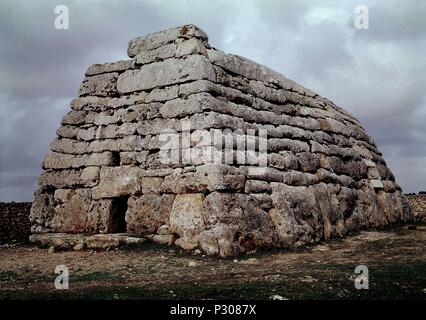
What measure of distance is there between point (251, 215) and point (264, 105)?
99.7 inches

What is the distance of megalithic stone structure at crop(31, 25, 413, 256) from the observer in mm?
6734

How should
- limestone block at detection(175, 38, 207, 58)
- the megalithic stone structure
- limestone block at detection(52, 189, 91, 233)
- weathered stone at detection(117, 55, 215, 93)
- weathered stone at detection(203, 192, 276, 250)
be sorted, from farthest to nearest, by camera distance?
limestone block at detection(52, 189, 91, 233)
limestone block at detection(175, 38, 207, 58)
weathered stone at detection(117, 55, 215, 93)
the megalithic stone structure
weathered stone at detection(203, 192, 276, 250)

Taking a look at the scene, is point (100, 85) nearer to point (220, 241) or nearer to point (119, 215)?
point (119, 215)

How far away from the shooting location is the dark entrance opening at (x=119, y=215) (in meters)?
7.86

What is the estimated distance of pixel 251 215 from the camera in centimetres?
668

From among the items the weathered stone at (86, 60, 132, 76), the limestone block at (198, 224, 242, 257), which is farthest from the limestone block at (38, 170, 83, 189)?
the limestone block at (198, 224, 242, 257)

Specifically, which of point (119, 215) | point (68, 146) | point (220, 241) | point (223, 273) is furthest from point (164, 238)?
point (68, 146)

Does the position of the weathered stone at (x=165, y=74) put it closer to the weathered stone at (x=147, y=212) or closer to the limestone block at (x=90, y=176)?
the limestone block at (x=90, y=176)

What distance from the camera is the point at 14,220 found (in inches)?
488

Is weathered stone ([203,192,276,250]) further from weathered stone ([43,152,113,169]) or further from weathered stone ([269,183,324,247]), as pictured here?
weathered stone ([43,152,113,169])

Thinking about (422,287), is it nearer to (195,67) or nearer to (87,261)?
(87,261)

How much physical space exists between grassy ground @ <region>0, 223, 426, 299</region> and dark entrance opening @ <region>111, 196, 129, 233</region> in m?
1.09

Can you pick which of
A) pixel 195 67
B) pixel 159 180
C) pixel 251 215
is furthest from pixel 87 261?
pixel 195 67

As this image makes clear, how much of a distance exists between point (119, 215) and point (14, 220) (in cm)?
596
